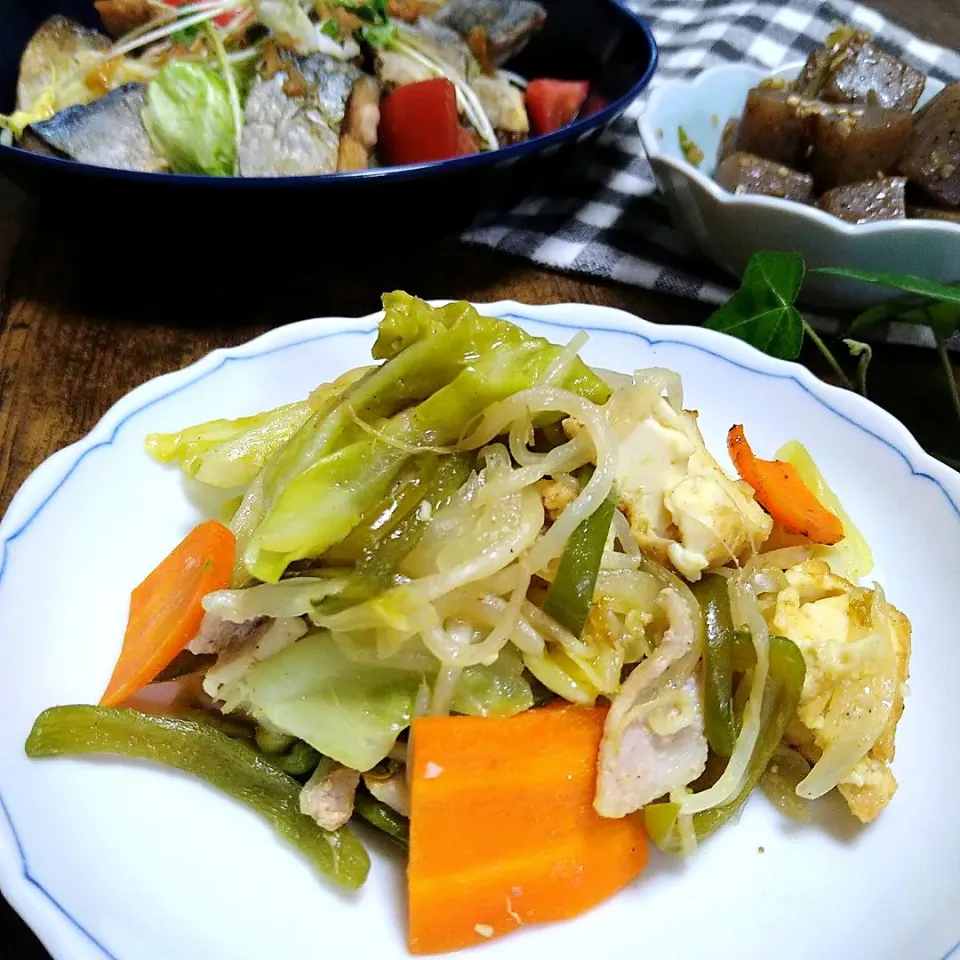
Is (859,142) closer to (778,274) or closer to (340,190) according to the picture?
(778,274)

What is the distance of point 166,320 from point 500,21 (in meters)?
1.66

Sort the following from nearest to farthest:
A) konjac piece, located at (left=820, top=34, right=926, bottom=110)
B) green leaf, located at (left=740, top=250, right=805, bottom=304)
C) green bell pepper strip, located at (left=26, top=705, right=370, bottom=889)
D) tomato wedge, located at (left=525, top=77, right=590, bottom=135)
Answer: green bell pepper strip, located at (left=26, top=705, right=370, bottom=889) → green leaf, located at (left=740, top=250, right=805, bottom=304) → konjac piece, located at (left=820, top=34, right=926, bottom=110) → tomato wedge, located at (left=525, top=77, right=590, bottom=135)

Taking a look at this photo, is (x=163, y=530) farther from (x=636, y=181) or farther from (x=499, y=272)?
(x=636, y=181)

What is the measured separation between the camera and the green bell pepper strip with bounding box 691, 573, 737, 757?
1335mm

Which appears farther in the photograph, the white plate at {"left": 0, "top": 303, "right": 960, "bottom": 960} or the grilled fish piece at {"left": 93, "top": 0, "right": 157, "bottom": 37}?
the grilled fish piece at {"left": 93, "top": 0, "right": 157, "bottom": 37}

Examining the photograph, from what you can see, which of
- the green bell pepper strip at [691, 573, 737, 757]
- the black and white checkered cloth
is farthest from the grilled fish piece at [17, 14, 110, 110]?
the green bell pepper strip at [691, 573, 737, 757]

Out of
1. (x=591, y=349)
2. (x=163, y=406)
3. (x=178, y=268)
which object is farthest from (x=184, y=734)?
(x=178, y=268)

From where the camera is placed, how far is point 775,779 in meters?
1.43

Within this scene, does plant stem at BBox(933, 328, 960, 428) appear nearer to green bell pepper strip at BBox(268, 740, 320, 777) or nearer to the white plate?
the white plate

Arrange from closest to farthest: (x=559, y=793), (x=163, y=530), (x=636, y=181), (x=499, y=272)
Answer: (x=559, y=793) → (x=163, y=530) → (x=499, y=272) → (x=636, y=181)

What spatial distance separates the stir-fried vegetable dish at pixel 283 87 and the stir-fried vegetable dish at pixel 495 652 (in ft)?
4.56

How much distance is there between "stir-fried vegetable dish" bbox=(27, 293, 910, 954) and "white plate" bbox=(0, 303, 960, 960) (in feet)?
0.15

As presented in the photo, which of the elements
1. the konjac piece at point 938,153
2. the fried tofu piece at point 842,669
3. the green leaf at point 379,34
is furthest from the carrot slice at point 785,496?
the green leaf at point 379,34

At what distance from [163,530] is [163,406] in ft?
0.93
